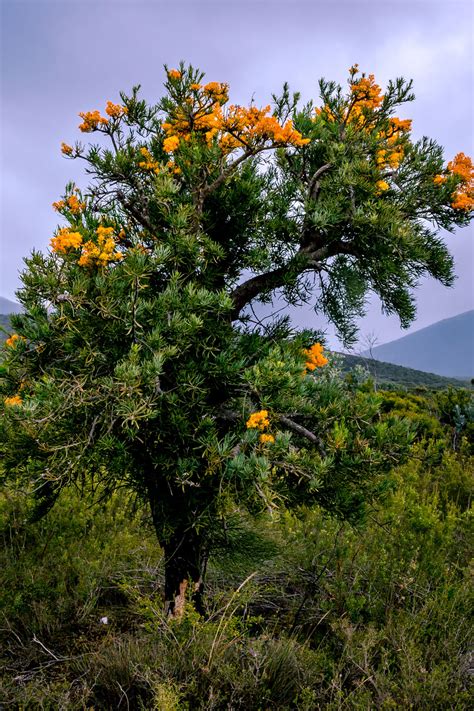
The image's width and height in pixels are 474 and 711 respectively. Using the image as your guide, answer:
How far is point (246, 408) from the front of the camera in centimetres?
289

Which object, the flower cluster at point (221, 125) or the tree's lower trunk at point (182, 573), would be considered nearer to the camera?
the flower cluster at point (221, 125)

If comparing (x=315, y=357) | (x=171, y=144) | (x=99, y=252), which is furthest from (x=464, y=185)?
(x=99, y=252)

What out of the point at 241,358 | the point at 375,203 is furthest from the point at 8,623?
the point at 375,203

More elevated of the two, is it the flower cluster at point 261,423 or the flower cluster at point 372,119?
the flower cluster at point 372,119

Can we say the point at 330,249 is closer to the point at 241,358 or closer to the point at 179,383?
the point at 241,358

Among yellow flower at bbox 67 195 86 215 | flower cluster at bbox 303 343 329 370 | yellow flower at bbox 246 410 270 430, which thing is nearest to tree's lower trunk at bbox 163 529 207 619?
yellow flower at bbox 246 410 270 430

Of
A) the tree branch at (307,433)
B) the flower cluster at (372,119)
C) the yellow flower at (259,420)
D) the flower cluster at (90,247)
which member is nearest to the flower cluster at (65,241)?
the flower cluster at (90,247)

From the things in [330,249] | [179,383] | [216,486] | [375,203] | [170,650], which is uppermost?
[375,203]

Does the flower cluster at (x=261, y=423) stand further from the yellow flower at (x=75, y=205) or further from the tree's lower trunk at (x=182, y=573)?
the yellow flower at (x=75, y=205)

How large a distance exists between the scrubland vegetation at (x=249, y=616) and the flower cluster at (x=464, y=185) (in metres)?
1.58

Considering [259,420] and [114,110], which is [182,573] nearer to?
[259,420]

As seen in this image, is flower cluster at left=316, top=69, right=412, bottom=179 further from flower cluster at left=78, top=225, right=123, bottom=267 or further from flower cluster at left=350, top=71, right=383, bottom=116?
flower cluster at left=78, top=225, right=123, bottom=267

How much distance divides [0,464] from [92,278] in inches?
59.5

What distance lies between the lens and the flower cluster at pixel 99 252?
8.55 feet
